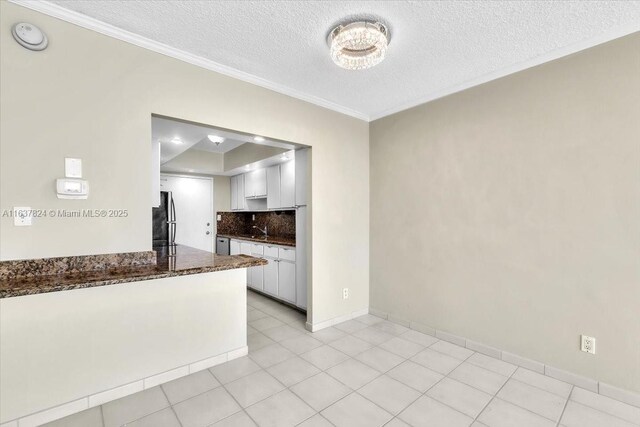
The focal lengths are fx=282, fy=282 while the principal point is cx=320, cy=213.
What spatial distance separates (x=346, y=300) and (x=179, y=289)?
1.99 metres

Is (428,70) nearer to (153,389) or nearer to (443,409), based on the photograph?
(443,409)

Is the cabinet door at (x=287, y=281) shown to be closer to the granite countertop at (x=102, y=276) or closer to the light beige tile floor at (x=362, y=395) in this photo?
the light beige tile floor at (x=362, y=395)

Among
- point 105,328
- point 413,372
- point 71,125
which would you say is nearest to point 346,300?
point 413,372

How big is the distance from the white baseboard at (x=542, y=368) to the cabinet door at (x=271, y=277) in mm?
1997

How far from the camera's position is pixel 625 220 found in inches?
78.7

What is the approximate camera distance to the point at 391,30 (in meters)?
1.98

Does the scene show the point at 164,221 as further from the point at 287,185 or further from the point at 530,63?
the point at 530,63

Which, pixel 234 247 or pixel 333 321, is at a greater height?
pixel 234 247

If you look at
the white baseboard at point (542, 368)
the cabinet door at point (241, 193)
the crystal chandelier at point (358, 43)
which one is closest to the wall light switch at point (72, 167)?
the crystal chandelier at point (358, 43)

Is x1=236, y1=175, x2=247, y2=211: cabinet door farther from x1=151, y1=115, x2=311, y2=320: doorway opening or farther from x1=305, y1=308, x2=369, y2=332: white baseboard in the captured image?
x1=305, y1=308, x2=369, y2=332: white baseboard

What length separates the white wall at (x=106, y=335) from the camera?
1.69m

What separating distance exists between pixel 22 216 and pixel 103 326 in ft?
2.81

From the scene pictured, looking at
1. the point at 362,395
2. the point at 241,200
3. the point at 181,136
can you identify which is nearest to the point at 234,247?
the point at 241,200

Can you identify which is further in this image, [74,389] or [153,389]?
[153,389]
